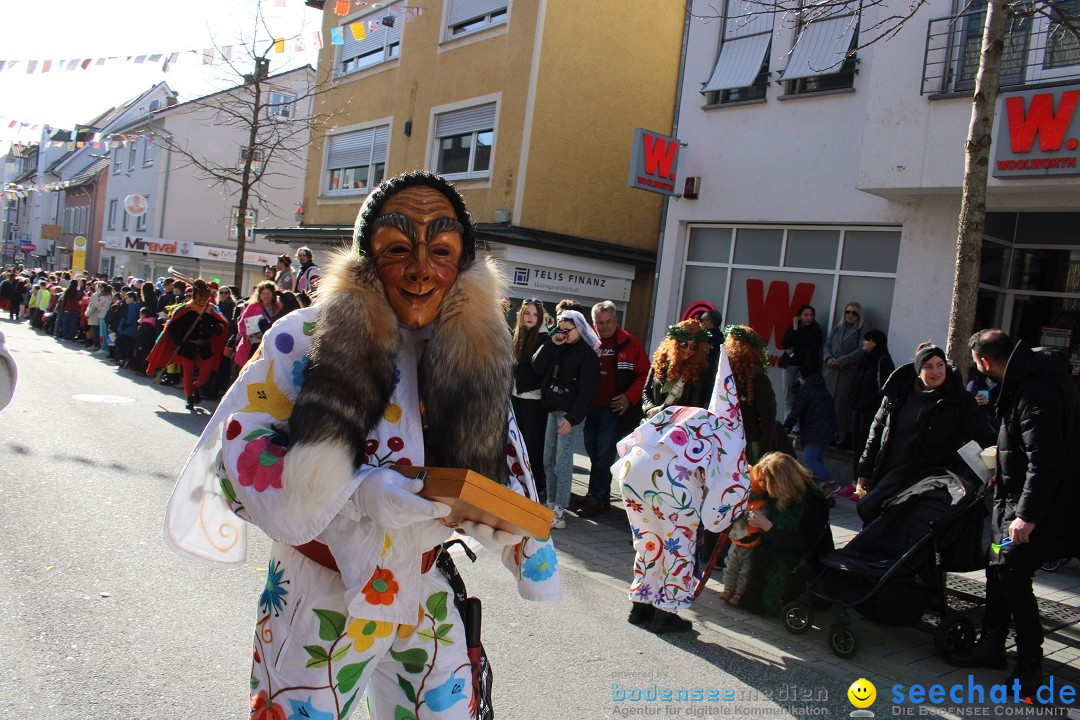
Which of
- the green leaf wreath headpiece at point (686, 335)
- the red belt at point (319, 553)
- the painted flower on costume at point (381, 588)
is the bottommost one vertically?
the painted flower on costume at point (381, 588)

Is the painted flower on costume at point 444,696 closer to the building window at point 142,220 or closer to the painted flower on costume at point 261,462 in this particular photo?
the painted flower on costume at point 261,462

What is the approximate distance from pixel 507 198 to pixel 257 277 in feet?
67.2

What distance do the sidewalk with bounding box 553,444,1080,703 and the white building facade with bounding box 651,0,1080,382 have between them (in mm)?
3921

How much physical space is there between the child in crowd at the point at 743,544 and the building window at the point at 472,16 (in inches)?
517

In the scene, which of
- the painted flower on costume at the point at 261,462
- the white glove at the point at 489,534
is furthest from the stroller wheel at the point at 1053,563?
the painted flower on costume at the point at 261,462

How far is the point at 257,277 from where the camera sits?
109 ft

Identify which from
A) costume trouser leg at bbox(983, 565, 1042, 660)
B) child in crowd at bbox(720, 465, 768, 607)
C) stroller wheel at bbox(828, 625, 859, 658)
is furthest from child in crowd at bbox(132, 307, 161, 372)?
costume trouser leg at bbox(983, 565, 1042, 660)

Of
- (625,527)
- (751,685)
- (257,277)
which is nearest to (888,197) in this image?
(625,527)

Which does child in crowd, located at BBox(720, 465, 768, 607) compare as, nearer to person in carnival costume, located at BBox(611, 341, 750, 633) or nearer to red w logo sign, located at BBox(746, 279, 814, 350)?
person in carnival costume, located at BBox(611, 341, 750, 633)

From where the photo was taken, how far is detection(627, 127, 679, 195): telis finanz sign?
12.0 m

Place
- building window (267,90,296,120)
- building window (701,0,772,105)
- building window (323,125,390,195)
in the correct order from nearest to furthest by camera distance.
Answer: building window (701,0,772,105) < building window (323,125,390,195) < building window (267,90,296,120)

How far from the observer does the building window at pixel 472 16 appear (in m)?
16.4

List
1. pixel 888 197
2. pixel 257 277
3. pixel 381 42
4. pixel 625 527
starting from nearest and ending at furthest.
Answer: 1. pixel 625 527
2. pixel 888 197
3. pixel 381 42
4. pixel 257 277

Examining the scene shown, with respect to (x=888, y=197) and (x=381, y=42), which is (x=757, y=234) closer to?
(x=888, y=197)
